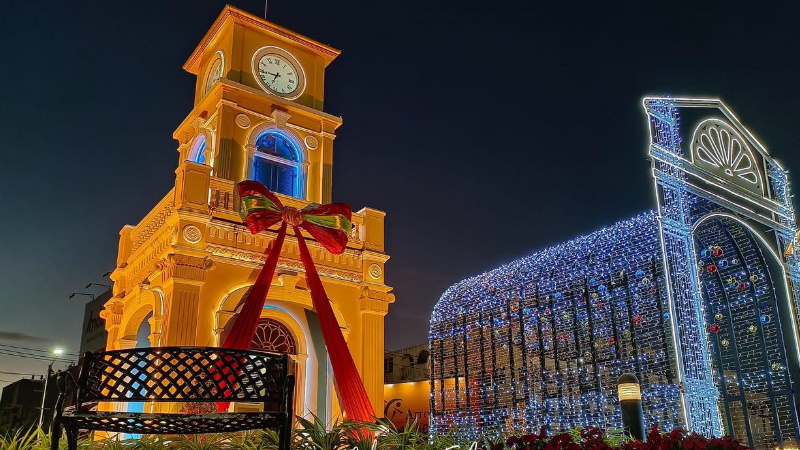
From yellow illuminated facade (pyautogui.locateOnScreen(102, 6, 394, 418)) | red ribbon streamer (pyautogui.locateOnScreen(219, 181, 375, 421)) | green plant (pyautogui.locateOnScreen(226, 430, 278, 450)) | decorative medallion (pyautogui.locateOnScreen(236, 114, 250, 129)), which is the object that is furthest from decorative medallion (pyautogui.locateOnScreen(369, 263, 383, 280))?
green plant (pyautogui.locateOnScreen(226, 430, 278, 450))

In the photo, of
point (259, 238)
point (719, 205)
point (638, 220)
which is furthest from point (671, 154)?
point (259, 238)

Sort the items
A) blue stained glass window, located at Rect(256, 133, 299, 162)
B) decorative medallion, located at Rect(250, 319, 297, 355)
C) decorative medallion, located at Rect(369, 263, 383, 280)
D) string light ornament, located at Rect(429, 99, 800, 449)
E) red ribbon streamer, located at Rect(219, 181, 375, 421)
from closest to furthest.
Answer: red ribbon streamer, located at Rect(219, 181, 375, 421) → string light ornament, located at Rect(429, 99, 800, 449) → decorative medallion, located at Rect(250, 319, 297, 355) → decorative medallion, located at Rect(369, 263, 383, 280) → blue stained glass window, located at Rect(256, 133, 299, 162)

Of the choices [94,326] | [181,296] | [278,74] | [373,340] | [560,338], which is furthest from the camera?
[94,326]

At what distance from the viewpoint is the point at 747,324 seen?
15078mm

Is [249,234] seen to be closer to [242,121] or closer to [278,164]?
[278,164]

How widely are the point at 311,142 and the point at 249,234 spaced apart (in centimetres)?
320

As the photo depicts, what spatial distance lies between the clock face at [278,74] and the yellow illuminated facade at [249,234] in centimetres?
3

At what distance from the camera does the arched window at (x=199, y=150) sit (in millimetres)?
15641

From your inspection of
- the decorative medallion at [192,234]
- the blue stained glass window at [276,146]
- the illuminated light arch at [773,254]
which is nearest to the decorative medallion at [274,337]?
the decorative medallion at [192,234]

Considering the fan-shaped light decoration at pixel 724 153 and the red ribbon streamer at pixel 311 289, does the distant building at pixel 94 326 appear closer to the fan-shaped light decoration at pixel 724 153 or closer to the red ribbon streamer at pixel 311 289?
the red ribbon streamer at pixel 311 289

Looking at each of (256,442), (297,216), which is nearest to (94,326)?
(297,216)

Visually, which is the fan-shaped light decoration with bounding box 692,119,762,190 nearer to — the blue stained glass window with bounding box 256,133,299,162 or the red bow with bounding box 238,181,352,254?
the red bow with bounding box 238,181,352,254

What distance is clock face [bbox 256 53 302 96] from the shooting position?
15.5m

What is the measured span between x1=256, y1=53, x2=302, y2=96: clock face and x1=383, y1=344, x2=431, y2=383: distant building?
1708 centimetres
